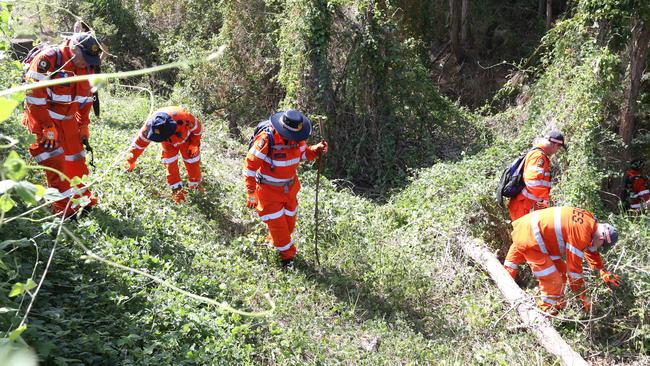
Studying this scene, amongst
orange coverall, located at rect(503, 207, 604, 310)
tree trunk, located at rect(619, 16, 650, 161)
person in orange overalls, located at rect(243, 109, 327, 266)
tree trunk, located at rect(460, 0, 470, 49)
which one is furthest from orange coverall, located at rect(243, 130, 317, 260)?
tree trunk, located at rect(460, 0, 470, 49)

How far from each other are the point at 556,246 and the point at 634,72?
3.17 meters

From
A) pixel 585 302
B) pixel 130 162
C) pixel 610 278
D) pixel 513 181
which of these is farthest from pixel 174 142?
pixel 610 278

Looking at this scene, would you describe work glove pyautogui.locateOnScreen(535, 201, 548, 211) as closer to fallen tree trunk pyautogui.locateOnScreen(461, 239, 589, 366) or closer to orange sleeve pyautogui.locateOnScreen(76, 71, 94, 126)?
fallen tree trunk pyautogui.locateOnScreen(461, 239, 589, 366)

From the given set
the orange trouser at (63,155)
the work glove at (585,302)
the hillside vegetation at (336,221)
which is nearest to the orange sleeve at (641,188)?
the hillside vegetation at (336,221)

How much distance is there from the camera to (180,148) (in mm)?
6438

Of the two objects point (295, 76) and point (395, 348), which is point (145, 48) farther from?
point (395, 348)

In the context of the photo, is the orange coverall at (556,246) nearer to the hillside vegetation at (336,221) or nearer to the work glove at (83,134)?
the hillside vegetation at (336,221)

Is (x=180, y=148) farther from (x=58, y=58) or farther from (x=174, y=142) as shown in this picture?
(x=58, y=58)

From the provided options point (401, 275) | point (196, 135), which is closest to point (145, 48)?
point (196, 135)

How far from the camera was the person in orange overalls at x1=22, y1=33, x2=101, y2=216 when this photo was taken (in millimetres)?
4562

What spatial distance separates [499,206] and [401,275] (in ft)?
6.34

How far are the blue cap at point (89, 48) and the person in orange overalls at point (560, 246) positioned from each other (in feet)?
15.3

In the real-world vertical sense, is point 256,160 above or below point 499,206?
above

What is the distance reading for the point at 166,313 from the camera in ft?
12.5
